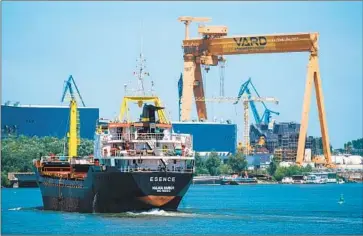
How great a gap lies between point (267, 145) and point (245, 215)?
114m

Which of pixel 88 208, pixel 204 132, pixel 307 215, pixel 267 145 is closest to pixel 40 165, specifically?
pixel 88 208

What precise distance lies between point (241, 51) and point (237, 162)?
30.9 m

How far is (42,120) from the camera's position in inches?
4946

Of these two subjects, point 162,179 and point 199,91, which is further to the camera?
point 199,91

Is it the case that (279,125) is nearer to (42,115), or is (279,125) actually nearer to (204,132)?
(204,132)

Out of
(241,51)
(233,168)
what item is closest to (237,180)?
(233,168)

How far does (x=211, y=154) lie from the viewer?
13150 cm

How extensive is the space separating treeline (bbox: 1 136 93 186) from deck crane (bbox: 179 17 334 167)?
12523mm

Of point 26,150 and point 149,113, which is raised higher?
point 26,150

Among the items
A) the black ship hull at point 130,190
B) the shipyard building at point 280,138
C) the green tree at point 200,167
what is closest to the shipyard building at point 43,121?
the green tree at point 200,167

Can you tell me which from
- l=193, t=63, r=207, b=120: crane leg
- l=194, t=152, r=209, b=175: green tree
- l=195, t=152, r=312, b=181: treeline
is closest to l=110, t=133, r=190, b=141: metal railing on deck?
l=193, t=63, r=207, b=120: crane leg

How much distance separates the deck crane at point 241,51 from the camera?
10356cm

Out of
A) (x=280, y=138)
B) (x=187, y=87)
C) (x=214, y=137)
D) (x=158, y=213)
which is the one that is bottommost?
(x=158, y=213)

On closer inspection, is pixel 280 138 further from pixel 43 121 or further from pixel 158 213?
pixel 158 213
